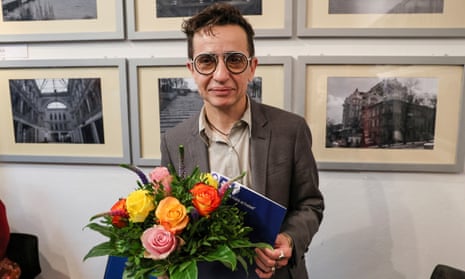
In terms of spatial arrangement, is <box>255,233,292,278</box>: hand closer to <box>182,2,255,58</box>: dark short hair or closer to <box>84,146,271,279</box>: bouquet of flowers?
<box>84,146,271,279</box>: bouquet of flowers

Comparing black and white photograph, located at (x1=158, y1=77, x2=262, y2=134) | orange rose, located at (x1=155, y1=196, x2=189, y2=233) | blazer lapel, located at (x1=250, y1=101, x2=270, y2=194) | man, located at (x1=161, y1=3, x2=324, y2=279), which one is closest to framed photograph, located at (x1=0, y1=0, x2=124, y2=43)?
black and white photograph, located at (x1=158, y1=77, x2=262, y2=134)

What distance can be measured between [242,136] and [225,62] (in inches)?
8.9

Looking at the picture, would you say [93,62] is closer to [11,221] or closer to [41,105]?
[41,105]

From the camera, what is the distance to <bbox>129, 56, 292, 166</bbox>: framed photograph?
52.8 inches

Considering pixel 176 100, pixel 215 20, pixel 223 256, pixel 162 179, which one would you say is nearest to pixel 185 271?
pixel 223 256

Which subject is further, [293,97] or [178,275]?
[293,97]

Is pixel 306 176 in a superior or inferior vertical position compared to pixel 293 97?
A: inferior

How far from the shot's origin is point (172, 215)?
0.57m

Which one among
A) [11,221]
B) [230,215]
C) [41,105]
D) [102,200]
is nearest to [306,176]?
[230,215]

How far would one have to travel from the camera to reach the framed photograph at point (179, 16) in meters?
1.30

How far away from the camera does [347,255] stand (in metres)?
1.43

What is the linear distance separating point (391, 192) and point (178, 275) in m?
1.10

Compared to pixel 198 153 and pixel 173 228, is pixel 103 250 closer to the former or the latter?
pixel 173 228

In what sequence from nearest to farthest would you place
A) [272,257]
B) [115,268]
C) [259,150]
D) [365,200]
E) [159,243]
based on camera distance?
1. [159,243]
2. [272,257]
3. [259,150]
4. [115,268]
5. [365,200]
